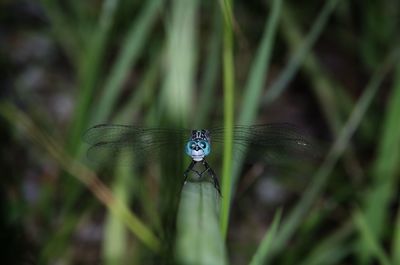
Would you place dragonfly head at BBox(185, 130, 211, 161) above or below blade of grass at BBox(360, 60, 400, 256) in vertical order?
below

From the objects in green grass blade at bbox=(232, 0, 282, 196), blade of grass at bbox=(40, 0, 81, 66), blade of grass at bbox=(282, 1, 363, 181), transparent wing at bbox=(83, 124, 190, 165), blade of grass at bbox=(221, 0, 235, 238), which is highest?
blade of grass at bbox=(40, 0, 81, 66)

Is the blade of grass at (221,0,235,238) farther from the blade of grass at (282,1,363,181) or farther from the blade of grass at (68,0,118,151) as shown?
the blade of grass at (282,1,363,181)

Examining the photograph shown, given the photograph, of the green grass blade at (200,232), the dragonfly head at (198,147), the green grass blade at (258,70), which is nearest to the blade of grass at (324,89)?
the green grass blade at (258,70)

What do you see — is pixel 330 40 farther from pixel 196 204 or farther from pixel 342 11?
pixel 196 204

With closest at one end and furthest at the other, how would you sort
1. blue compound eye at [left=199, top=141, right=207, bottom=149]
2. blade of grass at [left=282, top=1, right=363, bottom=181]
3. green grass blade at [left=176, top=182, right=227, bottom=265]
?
green grass blade at [left=176, top=182, right=227, bottom=265], blue compound eye at [left=199, top=141, right=207, bottom=149], blade of grass at [left=282, top=1, right=363, bottom=181]

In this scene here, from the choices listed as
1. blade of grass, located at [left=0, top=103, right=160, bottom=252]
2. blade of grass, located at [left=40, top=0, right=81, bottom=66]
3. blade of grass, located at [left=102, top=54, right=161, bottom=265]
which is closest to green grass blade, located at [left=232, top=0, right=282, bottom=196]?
blade of grass, located at [left=0, top=103, right=160, bottom=252]

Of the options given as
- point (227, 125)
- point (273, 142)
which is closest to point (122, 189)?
point (273, 142)
